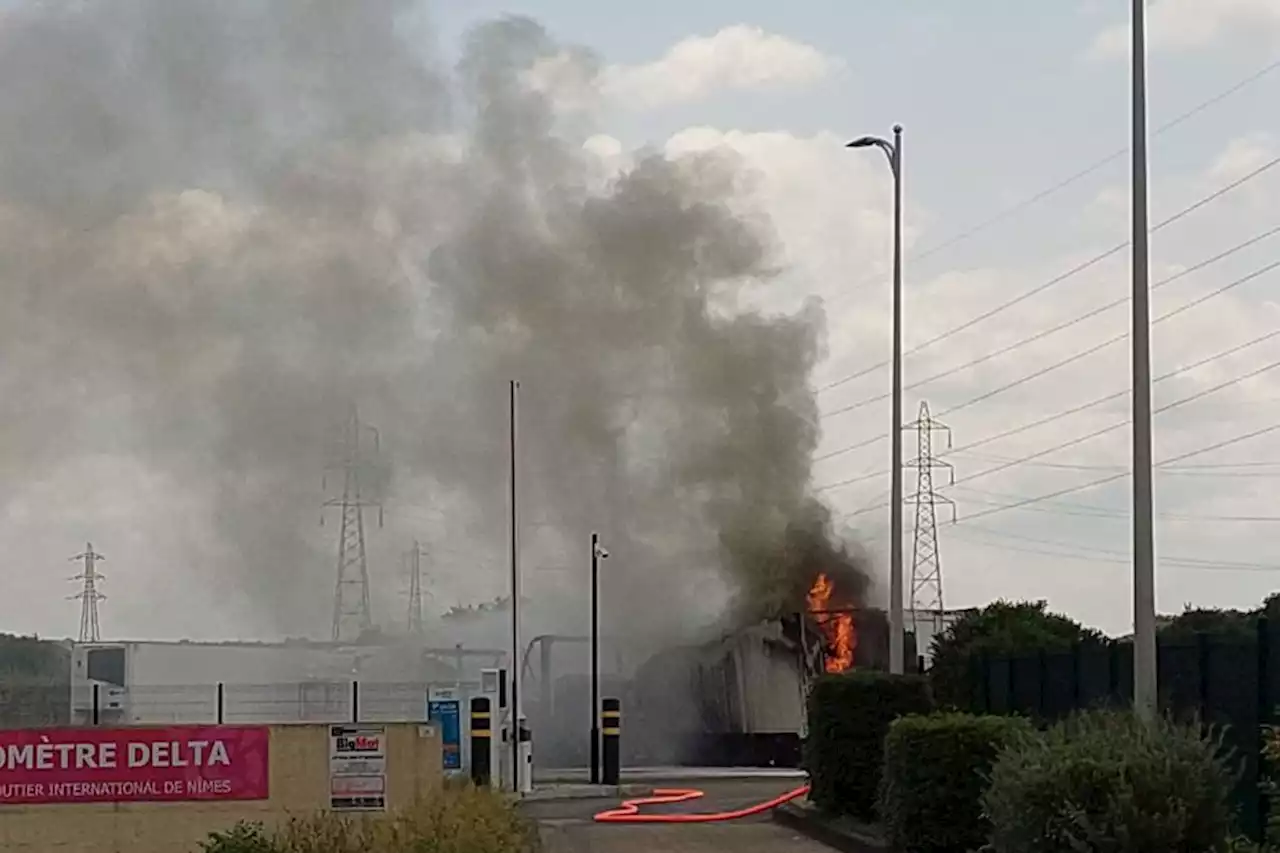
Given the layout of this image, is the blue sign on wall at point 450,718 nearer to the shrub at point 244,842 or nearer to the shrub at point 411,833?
the shrub at point 244,842

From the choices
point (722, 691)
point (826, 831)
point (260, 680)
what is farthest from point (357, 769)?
point (722, 691)

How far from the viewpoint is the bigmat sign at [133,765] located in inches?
992

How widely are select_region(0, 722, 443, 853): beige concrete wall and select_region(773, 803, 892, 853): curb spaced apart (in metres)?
5.51

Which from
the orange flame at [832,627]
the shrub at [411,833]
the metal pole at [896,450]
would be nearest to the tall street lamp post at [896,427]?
the metal pole at [896,450]

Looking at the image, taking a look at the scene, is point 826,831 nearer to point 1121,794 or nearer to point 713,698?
point 1121,794

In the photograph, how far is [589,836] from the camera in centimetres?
2945

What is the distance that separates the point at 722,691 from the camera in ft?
209

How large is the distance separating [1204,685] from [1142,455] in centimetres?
323

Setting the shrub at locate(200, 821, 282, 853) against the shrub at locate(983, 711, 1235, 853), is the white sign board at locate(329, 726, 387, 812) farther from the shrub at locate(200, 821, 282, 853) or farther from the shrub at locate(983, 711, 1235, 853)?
the shrub at locate(983, 711, 1235, 853)

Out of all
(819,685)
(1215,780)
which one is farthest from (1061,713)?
(1215,780)

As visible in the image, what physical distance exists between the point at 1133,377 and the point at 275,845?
957 centimetres

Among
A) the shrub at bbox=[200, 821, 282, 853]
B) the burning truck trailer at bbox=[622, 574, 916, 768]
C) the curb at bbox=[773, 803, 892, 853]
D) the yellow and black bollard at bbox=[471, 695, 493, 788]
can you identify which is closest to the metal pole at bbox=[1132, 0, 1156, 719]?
the curb at bbox=[773, 803, 892, 853]

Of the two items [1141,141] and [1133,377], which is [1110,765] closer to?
[1133,377]

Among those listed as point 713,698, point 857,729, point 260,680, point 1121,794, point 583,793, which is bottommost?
point 583,793
